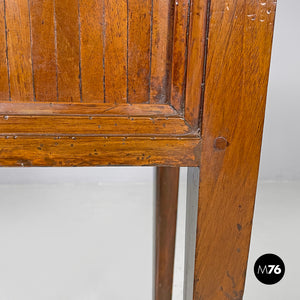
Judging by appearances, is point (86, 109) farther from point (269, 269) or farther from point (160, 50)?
point (269, 269)

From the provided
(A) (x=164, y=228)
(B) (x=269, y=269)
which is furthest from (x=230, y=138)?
(B) (x=269, y=269)

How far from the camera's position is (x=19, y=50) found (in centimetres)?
48

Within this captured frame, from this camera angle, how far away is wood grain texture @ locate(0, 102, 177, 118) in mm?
497

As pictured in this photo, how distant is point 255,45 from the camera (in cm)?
49

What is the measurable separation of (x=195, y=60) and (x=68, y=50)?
0.15 meters

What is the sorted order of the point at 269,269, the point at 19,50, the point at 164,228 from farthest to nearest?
the point at 269,269, the point at 164,228, the point at 19,50

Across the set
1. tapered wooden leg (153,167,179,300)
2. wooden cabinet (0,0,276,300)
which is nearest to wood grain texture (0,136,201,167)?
wooden cabinet (0,0,276,300)

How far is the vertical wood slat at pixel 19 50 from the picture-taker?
0.47 metres

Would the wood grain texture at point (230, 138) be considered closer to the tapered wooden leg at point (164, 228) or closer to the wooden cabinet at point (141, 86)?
the wooden cabinet at point (141, 86)

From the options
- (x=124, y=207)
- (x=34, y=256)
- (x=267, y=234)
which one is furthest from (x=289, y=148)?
(x=34, y=256)

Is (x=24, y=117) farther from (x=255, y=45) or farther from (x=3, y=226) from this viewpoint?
(x=3, y=226)

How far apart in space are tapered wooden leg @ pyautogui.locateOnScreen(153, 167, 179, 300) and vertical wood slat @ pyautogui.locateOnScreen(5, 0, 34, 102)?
49cm

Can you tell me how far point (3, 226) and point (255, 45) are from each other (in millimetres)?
1500

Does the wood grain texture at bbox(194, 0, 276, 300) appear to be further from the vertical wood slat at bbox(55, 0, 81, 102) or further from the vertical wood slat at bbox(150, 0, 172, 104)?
the vertical wood slat at bbox(55, 0, 81, 102)
